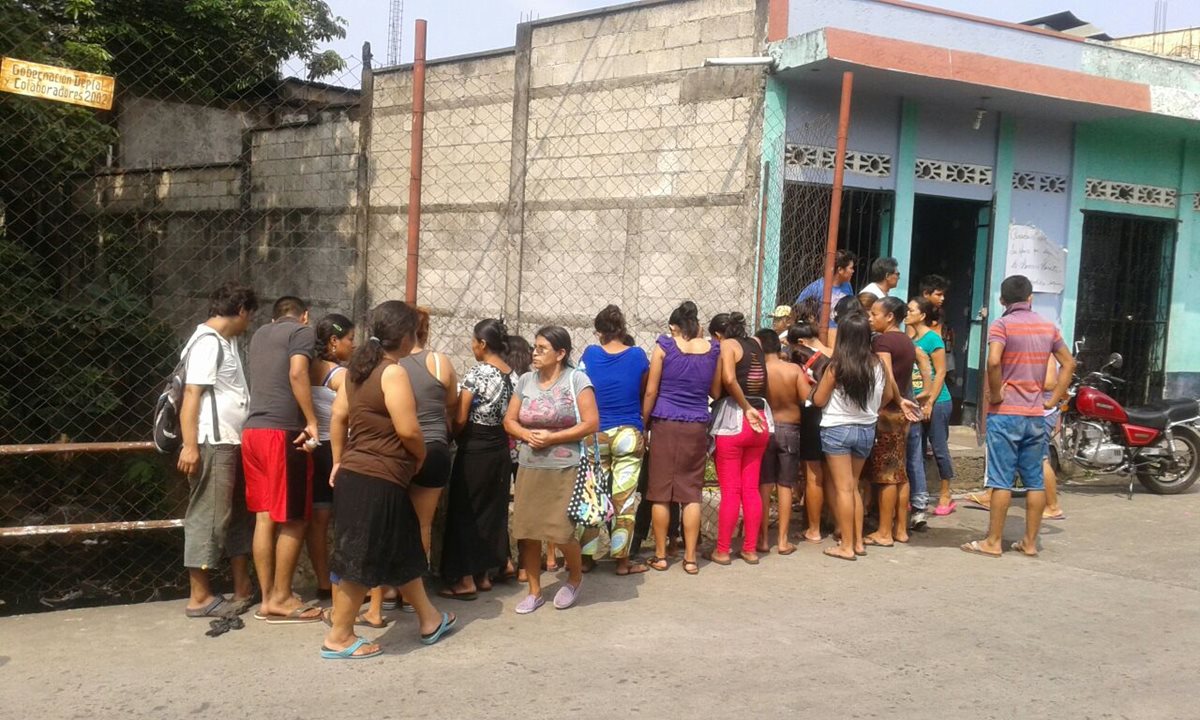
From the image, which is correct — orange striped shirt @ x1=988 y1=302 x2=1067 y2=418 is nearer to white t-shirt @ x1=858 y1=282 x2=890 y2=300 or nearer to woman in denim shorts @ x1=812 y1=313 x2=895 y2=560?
woman in denim shorts @ x1=812 y1=313 x2=895 y2=560

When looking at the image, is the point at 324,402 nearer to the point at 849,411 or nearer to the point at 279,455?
the point at 279,455

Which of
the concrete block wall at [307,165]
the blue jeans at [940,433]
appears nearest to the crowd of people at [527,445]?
the blue jeans at [940,433]

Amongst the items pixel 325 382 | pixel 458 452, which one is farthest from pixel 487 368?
pixel 325 382

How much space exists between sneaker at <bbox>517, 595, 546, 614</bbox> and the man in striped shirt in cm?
321

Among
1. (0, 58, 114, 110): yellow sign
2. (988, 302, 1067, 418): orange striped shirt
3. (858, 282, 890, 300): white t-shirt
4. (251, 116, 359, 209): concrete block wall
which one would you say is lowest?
(988, 302, 1067, 418): orange striped shirt

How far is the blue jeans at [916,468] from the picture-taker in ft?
24.3

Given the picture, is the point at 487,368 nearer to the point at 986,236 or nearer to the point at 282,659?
the point at 282,659

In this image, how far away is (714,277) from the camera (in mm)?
Answer: 8898

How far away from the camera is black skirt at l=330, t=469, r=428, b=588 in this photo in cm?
454

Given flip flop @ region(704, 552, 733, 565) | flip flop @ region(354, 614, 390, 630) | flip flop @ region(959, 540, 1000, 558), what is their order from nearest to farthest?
flip flop @ region(354, 614, 390, 630) → flip flop @ region(704, 552, 733, 565) → flip flop @ region(959, 540, 1000, 558)

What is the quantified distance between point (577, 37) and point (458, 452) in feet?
18.7

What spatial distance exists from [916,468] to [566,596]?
321 centimetres

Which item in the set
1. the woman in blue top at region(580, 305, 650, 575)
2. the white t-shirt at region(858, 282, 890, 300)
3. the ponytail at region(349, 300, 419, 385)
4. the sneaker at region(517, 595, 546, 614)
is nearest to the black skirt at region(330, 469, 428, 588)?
the ponytail at region(349, 300, 419, 385)

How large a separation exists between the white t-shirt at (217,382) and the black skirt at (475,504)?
1180 millimetres
